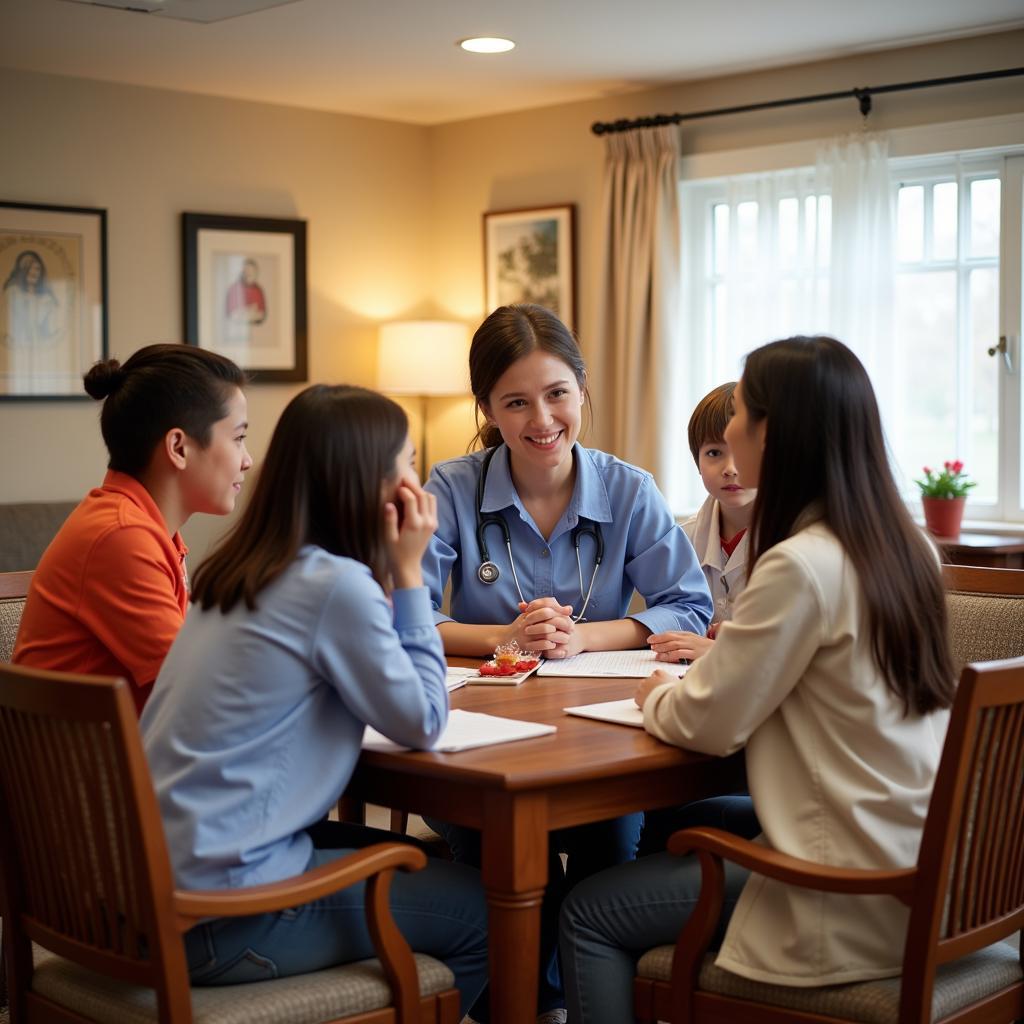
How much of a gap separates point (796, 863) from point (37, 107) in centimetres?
483

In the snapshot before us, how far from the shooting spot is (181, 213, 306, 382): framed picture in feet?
19.8

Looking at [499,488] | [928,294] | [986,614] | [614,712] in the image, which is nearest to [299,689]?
[614,712]

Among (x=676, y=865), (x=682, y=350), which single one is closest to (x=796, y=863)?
(x=676, y=865)

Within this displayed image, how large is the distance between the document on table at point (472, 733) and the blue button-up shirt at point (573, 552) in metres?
0.74

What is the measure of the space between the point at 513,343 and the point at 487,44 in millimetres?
2766

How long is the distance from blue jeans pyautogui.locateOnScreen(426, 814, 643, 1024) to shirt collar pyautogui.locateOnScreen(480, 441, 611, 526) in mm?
604

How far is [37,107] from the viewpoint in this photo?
5.55 m

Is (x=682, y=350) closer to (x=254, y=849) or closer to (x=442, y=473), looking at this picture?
(x=442, y=473)

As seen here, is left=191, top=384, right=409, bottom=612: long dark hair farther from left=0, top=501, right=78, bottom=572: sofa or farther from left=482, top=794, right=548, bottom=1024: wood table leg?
left=0, top=501, right=78, bottom=572: sofa

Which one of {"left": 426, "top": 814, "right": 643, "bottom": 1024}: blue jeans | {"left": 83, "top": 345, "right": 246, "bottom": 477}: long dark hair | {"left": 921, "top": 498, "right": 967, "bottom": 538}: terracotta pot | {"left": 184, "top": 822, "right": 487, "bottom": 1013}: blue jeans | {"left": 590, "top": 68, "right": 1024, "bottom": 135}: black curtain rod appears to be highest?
{"left": 590, "top": 68, "right": 1024, "bottom": 135}: black curtain rod

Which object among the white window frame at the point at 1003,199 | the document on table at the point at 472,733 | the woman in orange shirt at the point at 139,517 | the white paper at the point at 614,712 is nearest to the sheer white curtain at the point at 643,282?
the white window frame at the point at 1003,199

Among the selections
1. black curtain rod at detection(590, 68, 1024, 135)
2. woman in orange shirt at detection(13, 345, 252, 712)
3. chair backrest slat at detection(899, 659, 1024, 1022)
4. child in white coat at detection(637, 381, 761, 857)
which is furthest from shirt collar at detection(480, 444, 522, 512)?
black curtain rod at detection(590, 68, 1024, 135)

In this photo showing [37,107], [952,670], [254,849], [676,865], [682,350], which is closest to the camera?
[254,849]

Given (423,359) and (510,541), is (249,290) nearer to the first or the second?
(423,359)
